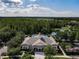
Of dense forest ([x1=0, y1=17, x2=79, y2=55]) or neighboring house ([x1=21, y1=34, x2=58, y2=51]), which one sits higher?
dense forest ([x1=0, y1=17, x2=79, y2=55])

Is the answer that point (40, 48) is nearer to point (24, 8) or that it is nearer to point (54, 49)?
point (54, 49)

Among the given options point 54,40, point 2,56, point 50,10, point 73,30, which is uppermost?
point 50,10

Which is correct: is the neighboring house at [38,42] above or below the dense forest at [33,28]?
below

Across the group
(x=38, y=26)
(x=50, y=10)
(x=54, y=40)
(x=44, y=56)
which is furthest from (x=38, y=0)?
(x=44, y=56)

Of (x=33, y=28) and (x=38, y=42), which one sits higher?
(x=33, y=28)

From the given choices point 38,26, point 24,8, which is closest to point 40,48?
point 38,26

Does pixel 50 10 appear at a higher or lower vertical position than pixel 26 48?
higher
